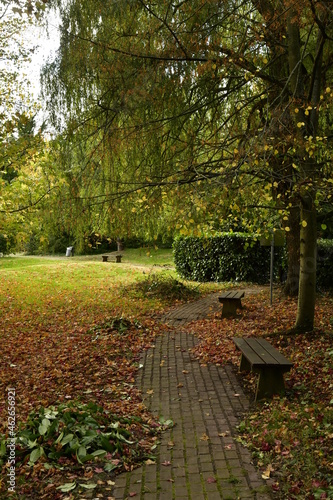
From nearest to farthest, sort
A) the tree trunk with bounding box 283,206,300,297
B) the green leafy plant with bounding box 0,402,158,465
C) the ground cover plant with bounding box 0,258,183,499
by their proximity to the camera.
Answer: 1. the ground cover plant with bounding box 0,258,183,499
2. the green leafy plant with bounding box 0,402,158,465
3. the tree trunk with bounding box 283,206,300,297

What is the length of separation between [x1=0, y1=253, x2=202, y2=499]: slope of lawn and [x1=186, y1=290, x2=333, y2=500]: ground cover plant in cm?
105

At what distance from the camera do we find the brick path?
3.87 m

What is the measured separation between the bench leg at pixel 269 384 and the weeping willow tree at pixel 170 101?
7.68 ft

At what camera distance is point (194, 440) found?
15.7ft

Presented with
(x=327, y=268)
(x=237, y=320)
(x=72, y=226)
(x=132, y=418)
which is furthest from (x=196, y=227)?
(x=327, y=268)

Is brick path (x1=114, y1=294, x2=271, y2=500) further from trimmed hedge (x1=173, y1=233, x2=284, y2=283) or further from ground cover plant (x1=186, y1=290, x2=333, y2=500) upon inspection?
trimmed hedge (x1=173, y1=233, x2=284, y2=283)

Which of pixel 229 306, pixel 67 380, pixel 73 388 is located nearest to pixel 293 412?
pixel 73 388

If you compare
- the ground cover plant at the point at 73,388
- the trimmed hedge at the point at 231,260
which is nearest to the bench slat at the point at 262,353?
the ground cover plant at the point at 73,388

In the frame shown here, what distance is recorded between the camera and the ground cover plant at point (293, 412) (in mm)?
3908

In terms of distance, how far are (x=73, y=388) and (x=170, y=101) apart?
474 centimetres

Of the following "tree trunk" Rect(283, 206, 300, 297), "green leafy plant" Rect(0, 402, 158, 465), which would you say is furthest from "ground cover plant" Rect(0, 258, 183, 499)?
"tree trunk" Rect(283, 206, 300, 297)

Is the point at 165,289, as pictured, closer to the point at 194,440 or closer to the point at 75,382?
the point at 75,382

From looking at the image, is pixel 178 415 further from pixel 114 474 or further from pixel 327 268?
pixel 327 268

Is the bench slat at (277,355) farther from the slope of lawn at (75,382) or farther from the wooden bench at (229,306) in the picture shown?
the wooden bench at (229,306)
